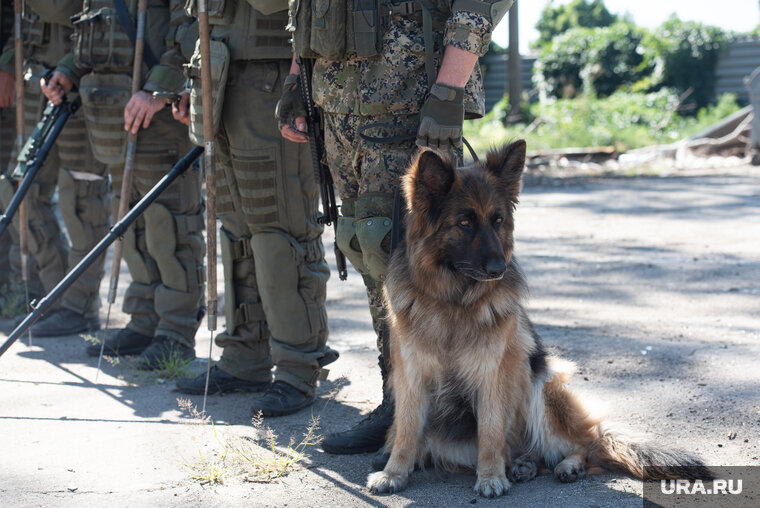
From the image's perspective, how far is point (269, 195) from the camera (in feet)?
13.2

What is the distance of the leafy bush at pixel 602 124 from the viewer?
17.1 meters

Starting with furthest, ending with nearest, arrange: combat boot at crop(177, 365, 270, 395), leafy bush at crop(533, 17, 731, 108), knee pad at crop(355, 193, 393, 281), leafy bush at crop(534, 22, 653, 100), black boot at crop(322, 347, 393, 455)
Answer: leafy bush at crop(534, 22, 653, 100) → leafy bush at crop(533, 17, 731, 108) → combat boot at crop(177, 365, 270, 395) → black boot at crop(322, 347, 393, 455) → knee pad at crop(355, 193, 393, 281)

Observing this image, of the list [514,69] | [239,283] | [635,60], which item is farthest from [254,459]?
[635,60]

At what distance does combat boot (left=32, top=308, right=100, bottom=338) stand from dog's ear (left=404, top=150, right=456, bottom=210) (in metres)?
3.74

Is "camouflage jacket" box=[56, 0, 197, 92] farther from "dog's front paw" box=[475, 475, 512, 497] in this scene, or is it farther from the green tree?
the green tree

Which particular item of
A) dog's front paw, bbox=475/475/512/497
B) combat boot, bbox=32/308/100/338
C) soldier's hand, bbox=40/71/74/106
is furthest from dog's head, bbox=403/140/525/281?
combat boot, bbox=32/308/100/338

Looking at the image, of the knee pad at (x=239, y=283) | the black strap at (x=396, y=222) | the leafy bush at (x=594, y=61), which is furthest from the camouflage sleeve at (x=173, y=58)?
the leafy bush at (x=594, y=61)

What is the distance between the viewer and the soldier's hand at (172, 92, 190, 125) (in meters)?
4.47

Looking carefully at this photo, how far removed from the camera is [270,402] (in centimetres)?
402

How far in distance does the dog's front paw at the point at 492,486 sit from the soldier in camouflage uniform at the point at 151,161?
244cm

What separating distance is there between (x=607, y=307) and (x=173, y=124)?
11.0ft

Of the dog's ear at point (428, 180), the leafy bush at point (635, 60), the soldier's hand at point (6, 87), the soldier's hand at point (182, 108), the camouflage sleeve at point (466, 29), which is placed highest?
the leafy bush at point (635, 60)

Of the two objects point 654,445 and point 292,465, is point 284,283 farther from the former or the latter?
point 654,445

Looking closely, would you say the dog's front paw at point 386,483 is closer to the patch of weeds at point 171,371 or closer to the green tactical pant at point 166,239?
the patch of weeds at point 171,371
